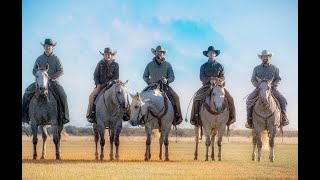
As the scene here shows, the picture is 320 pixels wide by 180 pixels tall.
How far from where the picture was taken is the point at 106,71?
67.1ft

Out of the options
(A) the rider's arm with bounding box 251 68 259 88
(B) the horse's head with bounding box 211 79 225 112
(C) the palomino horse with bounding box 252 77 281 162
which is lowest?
(C) the palomino horse with bounding box 252 77 281 162

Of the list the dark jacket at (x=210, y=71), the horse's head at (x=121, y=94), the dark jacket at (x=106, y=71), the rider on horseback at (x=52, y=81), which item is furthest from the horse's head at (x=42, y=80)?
the dark jacket at (x=210, y=71)

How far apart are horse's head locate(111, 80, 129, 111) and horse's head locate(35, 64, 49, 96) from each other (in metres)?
2.06

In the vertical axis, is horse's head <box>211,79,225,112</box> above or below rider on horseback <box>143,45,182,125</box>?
below

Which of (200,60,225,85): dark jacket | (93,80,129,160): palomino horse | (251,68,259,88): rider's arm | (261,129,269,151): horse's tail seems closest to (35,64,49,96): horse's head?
(93,80,129,160): palomino horse

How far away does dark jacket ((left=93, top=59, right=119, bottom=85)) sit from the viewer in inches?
805

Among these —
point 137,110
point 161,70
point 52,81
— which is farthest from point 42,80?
point 161,70

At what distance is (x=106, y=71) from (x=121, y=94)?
167 cm

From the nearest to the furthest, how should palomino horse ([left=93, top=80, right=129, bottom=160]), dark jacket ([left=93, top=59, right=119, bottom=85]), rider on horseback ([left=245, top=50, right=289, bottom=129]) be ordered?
palomino horse ([left=93, top=80, right=129, bottom=160]) → dark jacket ([left=93, top=59, right=119, bottom=85]) → rider on horseback ([left=245, top=50, right=289, bottom=129])

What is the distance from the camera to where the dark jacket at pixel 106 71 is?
67.1 feet

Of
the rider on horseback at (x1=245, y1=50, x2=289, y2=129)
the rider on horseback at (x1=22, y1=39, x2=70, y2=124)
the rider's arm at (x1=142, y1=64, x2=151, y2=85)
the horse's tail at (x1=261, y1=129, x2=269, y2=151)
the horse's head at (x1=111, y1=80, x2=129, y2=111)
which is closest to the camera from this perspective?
the horse's head at (x1=111, y1=80, x2=129, y2=111)

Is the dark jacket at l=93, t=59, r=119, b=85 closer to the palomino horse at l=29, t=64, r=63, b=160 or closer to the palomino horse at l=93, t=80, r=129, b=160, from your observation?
the palomino horse at l=93, t=80, r=129, b=160

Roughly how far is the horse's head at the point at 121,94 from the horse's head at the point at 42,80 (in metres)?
2.06

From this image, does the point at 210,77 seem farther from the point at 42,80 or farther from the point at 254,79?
the point at 42,80
